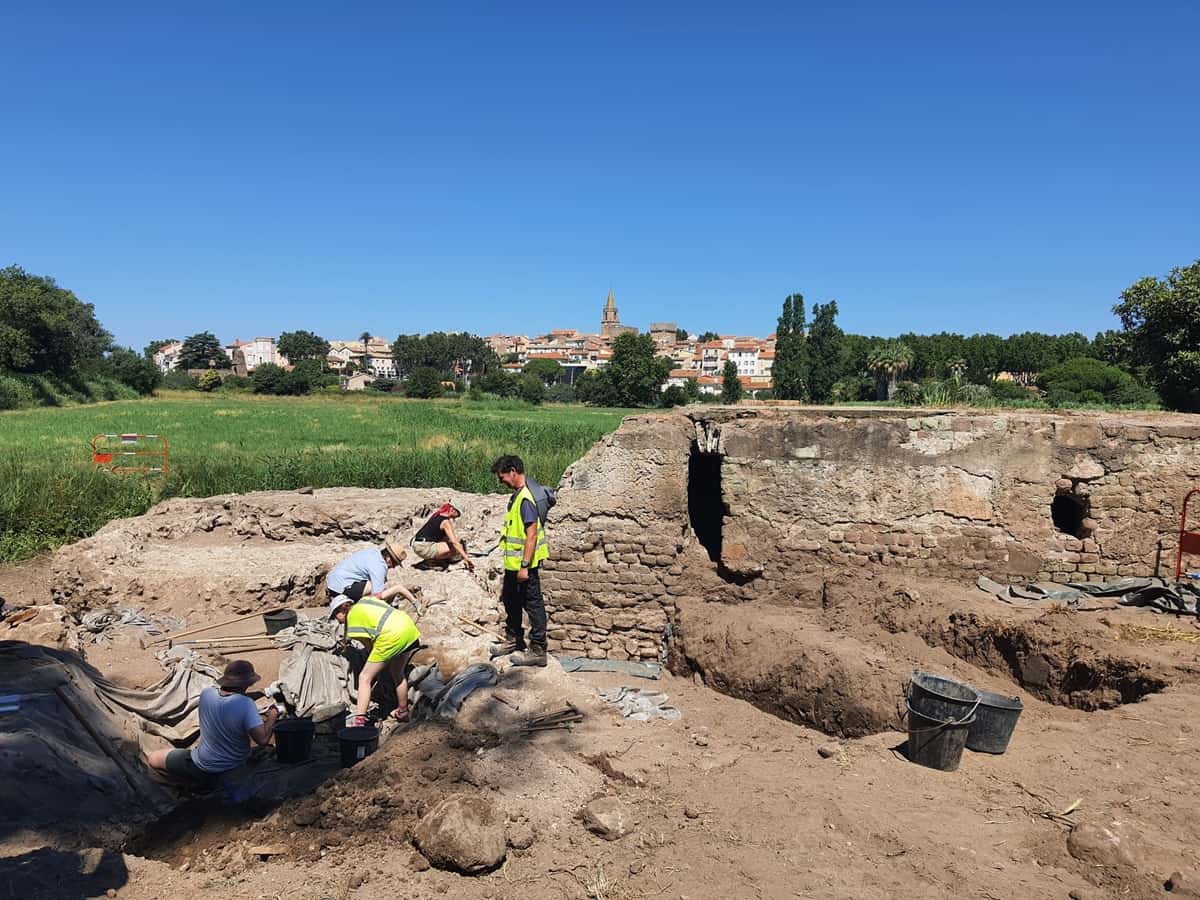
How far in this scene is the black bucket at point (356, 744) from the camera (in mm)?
5719

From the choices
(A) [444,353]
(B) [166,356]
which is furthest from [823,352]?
(B) [166,356]

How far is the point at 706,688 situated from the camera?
7.12 m

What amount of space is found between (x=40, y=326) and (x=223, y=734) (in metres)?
53.2

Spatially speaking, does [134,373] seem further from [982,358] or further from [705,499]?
[982,358]

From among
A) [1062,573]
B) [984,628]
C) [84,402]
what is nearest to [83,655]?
[984,628]

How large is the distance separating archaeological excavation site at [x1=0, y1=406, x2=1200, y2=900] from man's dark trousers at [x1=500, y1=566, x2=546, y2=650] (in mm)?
387

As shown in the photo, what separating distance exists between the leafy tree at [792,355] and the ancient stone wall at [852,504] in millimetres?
48736

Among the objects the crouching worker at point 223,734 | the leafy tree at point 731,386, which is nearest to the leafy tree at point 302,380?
the leafy tree at point 731,386

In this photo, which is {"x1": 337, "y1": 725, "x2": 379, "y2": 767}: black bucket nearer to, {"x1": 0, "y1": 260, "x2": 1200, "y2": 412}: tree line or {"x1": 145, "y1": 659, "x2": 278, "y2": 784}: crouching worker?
{"x1": 145, "y1": 659, "x2": 278, "y2": 784}: crouching worker

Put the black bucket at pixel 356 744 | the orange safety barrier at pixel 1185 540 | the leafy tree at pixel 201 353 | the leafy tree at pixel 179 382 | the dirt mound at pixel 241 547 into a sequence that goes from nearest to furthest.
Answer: the black bucket at pixel 356 744 → the orange safety barrier at pixel 1185 540 → the dirt mound at pixel 241 547 → the leafy tree at pixel 179 382 → the leafy tree at pixel 201 353

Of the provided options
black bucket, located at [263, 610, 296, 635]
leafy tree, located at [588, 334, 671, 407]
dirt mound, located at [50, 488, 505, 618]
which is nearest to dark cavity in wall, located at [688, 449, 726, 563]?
dirt mound, located at [50, 488, 505, 618]

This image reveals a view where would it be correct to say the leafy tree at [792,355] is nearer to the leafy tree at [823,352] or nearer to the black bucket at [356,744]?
the leafy tree at [823,352]

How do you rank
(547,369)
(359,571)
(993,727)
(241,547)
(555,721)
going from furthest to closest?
(547,369) → (241,547) → (359,571) → (555,721) → (993,727)

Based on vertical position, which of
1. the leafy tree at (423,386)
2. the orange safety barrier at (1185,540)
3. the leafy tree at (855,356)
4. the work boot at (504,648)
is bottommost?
the work boot at (504,648)
